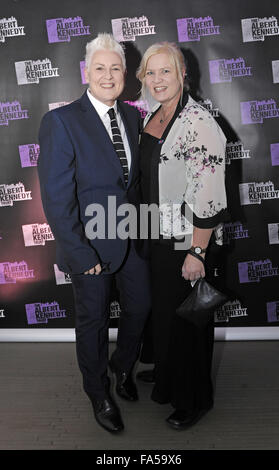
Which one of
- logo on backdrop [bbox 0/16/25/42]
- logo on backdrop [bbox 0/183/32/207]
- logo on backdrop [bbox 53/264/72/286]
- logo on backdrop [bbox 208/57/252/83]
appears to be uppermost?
logo on backdrop [bbox 0/16/25/42]

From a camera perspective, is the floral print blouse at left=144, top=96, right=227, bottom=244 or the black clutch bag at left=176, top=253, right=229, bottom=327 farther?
the black clutch bag at left=176, top=253, right=229, bottom=327

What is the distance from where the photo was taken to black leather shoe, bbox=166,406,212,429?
81.9 inches

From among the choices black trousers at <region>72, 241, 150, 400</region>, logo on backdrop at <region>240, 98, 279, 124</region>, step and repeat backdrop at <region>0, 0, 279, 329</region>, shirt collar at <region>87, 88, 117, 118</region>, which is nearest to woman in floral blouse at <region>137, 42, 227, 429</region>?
black trousers at <region>72, 241, 150, 400</region>

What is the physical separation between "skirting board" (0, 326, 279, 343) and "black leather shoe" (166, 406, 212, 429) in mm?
A: 969

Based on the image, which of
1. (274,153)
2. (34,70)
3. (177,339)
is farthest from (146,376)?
(34,70)

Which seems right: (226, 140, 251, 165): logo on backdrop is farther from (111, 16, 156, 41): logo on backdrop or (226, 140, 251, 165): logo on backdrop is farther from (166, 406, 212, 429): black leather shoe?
(166, 406, 212, 429): black leather shoe

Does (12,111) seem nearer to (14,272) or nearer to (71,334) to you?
(14,272)

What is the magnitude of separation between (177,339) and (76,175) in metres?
0.88

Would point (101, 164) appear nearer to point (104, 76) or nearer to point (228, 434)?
point (104, 76)

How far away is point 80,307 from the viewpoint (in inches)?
82.0

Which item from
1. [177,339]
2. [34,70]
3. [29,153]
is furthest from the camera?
[29,153]

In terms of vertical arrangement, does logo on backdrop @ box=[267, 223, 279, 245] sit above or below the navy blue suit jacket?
below

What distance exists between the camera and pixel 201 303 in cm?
191

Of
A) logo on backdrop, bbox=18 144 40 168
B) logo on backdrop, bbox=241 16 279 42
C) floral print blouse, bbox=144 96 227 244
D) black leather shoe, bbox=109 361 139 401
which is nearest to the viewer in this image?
floral print blouse, bbox=144 96 227 244
